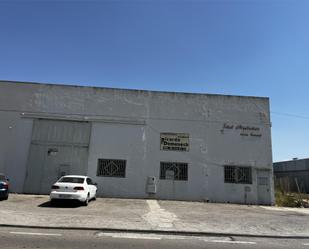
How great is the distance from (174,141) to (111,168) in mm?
4799

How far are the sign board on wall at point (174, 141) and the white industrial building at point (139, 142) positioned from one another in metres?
0.07

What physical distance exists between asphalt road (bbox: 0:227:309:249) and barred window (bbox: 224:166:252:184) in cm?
1210

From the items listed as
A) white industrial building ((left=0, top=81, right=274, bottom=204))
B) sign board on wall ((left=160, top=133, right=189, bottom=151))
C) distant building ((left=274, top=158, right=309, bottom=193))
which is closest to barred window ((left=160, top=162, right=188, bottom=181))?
white industrial building ((left=0, top=81, right=274, bottom=204))

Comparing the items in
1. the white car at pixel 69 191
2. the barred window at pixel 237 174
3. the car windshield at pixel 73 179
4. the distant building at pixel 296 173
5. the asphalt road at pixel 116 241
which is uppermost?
the distant building at pixel 296 173

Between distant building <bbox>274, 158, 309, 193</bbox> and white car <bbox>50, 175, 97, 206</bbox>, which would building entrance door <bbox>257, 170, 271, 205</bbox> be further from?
white car <bbox>50, 175, 97, 206</bbox>

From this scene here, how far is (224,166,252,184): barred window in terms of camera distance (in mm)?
20562

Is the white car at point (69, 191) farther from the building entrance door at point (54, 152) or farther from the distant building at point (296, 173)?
the distant building at point (296, 173)

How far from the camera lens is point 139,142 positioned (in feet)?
68.1

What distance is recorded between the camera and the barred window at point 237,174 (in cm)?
2056

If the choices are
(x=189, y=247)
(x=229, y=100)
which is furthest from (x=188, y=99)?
(x=189, y=247)

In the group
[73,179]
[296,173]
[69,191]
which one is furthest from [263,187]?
[296,173]

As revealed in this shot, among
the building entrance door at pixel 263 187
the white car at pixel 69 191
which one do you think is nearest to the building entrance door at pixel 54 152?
the white car at pixel 69 191

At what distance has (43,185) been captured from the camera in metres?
19.8

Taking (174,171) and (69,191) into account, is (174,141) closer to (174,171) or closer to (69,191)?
(174,171)
